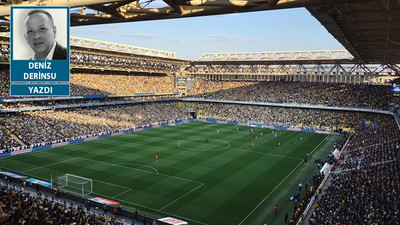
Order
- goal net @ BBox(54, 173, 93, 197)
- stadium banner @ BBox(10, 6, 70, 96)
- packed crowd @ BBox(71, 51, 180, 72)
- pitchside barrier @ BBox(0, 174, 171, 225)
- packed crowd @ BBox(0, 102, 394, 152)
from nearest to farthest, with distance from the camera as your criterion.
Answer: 1. stadium banner @ BBox(10, 6, 70, 96)
2. pitchside barrier @ BBox(0, 174, 171, 225)
3. goal net @ BBox(54, 173, 93, 197)
4. packed crowd @ BBox(0, 102, 394, 152)
5. packed crowd @ BBox(71, 51, 180, 72)

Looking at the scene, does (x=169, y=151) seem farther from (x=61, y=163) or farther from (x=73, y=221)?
(x=73, y=221)

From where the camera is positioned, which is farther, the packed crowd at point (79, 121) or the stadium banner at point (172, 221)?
the packed crowd at point (79, 121)

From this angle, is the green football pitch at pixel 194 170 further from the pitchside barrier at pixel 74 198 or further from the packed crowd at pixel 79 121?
the packed crowd at pixel 79 121

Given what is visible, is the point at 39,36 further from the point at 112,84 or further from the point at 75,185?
the point at 112,84

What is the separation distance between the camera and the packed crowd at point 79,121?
4231cm

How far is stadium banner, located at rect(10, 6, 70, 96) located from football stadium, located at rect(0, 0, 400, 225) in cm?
5

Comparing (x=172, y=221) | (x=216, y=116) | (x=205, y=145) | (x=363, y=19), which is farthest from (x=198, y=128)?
(x=363, y=19)

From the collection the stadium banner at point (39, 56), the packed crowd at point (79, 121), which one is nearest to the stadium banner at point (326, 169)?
the stadium banner at point (39, 56)

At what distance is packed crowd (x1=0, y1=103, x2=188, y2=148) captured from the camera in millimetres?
42312

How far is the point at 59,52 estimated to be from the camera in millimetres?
11320

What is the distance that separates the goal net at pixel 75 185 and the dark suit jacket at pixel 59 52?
1634 cm

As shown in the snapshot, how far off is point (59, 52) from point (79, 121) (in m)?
41.9

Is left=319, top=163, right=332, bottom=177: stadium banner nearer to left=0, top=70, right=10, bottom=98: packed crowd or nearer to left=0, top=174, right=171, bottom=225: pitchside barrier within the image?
left=0, top=174, right=171, bottom=225: pitchside barrier

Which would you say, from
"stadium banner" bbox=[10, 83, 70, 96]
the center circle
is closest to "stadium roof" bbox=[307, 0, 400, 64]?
"stadium banner" bbox=[10, 83, 70, 96]
